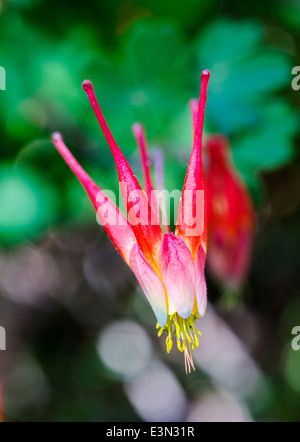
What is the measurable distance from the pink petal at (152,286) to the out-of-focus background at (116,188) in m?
0.56

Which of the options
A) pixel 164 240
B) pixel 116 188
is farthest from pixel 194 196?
pixel 116 188

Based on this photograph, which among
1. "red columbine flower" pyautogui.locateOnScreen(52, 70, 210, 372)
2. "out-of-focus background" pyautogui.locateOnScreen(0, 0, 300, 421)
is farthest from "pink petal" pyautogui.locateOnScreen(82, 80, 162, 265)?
"out-of-focus background" pyautogui.locateOnScreen(0, 0, 300, 421)

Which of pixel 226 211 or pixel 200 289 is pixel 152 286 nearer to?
pixel 200 289

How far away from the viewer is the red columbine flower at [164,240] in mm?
864

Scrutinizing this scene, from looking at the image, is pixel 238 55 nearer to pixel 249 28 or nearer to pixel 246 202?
pixel 249 28

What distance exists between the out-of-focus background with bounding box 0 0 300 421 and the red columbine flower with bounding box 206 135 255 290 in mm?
79

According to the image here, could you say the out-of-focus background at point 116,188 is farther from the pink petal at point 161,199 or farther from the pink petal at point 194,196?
the pink petal at point 194,196

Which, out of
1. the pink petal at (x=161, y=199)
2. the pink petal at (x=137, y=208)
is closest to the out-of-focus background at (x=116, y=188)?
the pink petal at (x=161, y=199)

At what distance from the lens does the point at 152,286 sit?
88cm

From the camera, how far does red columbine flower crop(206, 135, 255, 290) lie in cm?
143

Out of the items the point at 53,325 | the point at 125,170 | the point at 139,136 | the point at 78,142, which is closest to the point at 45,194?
the point at 78,142

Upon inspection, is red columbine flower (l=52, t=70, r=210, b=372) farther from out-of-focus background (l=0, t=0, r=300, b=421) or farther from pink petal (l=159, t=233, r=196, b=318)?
out-of-focus background (l=0, t=0, r=300, b=421)

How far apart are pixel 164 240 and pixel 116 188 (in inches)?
23.4

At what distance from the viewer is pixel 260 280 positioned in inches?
88.0
